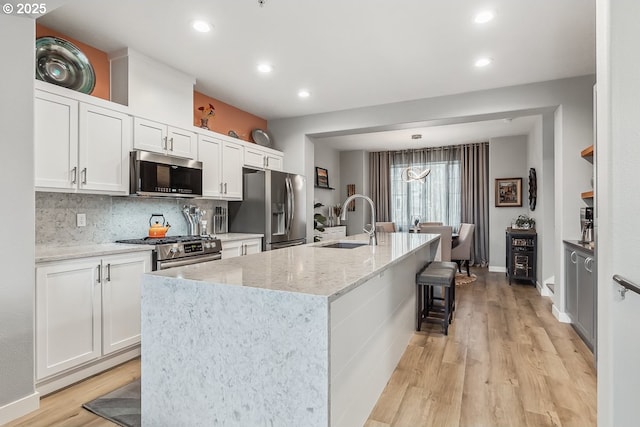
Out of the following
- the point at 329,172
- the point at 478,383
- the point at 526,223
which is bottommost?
the point at 478,383

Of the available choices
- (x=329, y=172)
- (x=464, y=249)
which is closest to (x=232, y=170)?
(x=329, y=172)

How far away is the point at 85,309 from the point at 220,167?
210 cm

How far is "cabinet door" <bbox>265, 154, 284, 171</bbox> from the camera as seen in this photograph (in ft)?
16.3

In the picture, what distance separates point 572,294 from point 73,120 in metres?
4.70

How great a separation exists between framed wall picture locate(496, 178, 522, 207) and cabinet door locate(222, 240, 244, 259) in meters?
5.39

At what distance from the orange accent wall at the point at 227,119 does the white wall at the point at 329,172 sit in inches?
90.4

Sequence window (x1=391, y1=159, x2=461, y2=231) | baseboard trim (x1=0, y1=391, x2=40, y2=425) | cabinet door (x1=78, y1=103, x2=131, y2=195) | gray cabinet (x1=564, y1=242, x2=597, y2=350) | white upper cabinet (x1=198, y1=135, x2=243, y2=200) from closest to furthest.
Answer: baseboard trim (x1=0, y1=391, x2=40, y2=425), cabinet door (x1=78, y1=103, x2=131, y2=195), gray cabinet (x1=564, y1=242, x2=597, y2=350), white upper cabinet (x1=198, y1=135, x2=243, y2=200), window (x1=391, y1=159, x2=461, y2=231)

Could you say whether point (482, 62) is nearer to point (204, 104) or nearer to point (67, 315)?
point (204, 104)

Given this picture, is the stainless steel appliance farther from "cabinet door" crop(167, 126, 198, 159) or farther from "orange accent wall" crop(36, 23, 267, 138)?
"orange accent wall" crop(36, 23, 267, 138)

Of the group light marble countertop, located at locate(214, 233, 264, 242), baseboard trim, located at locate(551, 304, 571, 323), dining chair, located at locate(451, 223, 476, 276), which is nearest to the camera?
baseboard trim, located at locate(551, 304, 571, 323)

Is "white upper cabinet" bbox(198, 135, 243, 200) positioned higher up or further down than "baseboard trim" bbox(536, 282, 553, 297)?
higher up

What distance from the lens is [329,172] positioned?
8039 mm

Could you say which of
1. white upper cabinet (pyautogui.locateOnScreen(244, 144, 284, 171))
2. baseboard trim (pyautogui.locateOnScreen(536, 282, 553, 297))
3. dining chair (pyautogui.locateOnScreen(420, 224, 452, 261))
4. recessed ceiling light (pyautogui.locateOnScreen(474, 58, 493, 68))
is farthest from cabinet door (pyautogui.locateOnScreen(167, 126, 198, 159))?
baseboard trim (pyautogui.locateOnScreen(536, 282, 553, 297))

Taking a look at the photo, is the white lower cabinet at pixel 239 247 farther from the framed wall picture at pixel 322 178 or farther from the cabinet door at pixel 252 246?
the framed wall picture at pixel 322 178
